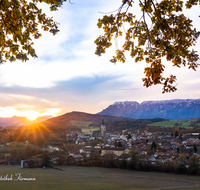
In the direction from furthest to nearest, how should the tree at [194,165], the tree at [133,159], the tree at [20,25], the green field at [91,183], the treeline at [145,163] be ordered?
the tree at [133,159], the treeline at [145,163], the tree at [194,165], the green field at [91,183], the tree at [20,25]

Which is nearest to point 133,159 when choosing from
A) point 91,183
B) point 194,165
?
point 194,165

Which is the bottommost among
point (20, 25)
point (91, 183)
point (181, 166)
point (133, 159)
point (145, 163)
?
point (145, 163)

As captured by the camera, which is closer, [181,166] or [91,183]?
[91,183]

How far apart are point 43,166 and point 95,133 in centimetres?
6066

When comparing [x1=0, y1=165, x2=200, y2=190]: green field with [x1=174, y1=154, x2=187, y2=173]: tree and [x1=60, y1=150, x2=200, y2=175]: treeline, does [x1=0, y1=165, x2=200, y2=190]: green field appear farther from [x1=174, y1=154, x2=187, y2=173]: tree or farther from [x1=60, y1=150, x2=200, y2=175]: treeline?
[x1=60, y1=150, x2=200, y2=175]: treeline

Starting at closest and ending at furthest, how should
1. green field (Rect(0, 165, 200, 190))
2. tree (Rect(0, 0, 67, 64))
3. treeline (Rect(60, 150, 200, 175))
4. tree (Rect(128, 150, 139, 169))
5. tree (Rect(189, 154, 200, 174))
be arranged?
1. tree (Rect(0, 0, 67, 64))
2. green field (Rect(0, 165, 200, 190))
3. tree (Rect(189, 154, 200, 174))
4. treeline (Rect(60, 150, 200, 175))
5. tree (Rect(128, 150, 139, 169))

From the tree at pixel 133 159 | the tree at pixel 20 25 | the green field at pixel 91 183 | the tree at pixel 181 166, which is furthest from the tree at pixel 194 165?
the tree at pixel 20 25

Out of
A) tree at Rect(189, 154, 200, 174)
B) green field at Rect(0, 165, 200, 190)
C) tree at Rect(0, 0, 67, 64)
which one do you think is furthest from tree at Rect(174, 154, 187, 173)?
tree at Rect(0, 0, 67, 64)

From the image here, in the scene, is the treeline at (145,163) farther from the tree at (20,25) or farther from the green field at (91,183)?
the tree at (20,25)

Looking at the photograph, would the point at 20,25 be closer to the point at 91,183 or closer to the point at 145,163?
the point at 91,183

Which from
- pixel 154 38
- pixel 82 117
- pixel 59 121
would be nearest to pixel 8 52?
pixel 154 38

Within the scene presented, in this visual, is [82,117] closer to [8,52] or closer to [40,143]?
[40,143]

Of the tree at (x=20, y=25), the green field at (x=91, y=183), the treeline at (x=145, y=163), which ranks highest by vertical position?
the tree at (x=20, y=25)

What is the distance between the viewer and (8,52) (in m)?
3.77
